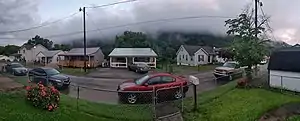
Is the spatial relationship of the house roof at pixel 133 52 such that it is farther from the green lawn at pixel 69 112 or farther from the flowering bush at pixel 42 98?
the flowering bush at pixel 42 98

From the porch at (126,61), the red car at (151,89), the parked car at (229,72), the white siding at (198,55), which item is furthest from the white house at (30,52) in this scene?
the red car at (151,89)

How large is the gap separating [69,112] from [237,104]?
7.76m

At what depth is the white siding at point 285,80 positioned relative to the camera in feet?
53.0

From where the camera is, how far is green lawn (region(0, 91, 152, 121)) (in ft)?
27.5

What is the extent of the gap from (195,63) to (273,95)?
4129 centimetres

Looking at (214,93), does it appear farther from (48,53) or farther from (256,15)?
(48,53)

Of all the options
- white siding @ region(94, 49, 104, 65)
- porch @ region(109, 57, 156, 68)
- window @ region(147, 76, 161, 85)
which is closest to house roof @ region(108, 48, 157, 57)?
porch @ region(109, 57, 156, 68)

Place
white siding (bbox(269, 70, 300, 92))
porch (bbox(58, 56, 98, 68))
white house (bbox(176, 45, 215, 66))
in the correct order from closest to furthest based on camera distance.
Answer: white siding (bbox(269, 70, 300, 92)), porch (bbox(58, 56, 98, 68)), white house (bbox(176, 45, 215, 66))

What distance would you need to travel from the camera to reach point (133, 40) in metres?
67.0

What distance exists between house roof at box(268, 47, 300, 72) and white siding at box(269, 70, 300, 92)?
0.27 m

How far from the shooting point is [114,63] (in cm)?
4728

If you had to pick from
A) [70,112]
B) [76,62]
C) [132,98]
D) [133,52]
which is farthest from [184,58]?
[70,112]

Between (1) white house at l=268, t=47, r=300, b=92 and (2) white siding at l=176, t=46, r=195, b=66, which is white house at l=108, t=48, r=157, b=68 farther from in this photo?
(1) white house at l=268, t=47, r=300, b=92

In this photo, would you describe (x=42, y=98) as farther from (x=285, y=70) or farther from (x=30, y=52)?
(x=30, y=52)
